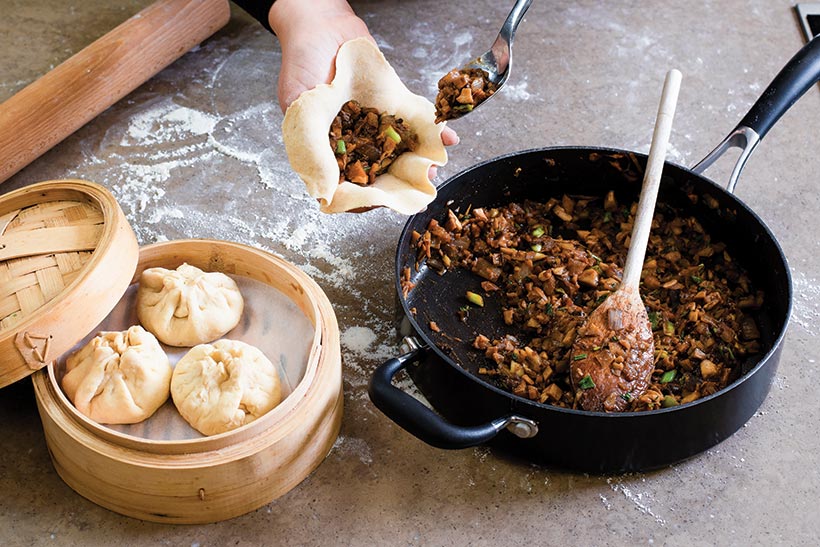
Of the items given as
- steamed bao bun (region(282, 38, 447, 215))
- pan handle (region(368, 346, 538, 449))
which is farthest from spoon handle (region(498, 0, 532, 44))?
pan handle (region(368, 346, 538, 449))

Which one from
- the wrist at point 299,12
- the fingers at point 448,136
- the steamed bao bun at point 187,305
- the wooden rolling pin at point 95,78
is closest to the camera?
the steamed bao bun at point 187,305

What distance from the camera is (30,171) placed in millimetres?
2689

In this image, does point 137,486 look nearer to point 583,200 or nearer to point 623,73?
point 583,200

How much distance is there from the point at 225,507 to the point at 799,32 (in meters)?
2.76

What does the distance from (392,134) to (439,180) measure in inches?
23.6

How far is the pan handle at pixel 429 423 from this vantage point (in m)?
1.66

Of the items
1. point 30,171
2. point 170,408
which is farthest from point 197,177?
point 170,408

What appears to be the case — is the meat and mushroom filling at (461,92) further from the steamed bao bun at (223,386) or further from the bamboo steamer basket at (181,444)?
the steamed bao bun at (223,386)

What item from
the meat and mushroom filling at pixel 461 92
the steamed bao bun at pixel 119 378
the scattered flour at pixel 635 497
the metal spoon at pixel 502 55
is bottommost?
the steamed bao bun at pixel 119 378

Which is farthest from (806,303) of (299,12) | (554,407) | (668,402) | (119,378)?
(119,378)

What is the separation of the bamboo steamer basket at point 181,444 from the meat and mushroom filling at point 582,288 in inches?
15.6

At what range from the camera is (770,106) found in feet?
7.28

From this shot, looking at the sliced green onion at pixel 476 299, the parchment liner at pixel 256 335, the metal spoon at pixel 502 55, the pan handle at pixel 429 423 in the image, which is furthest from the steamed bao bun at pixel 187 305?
the metal spoon at pixel 502 55

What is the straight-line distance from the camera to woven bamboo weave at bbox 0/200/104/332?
1.85 metres
